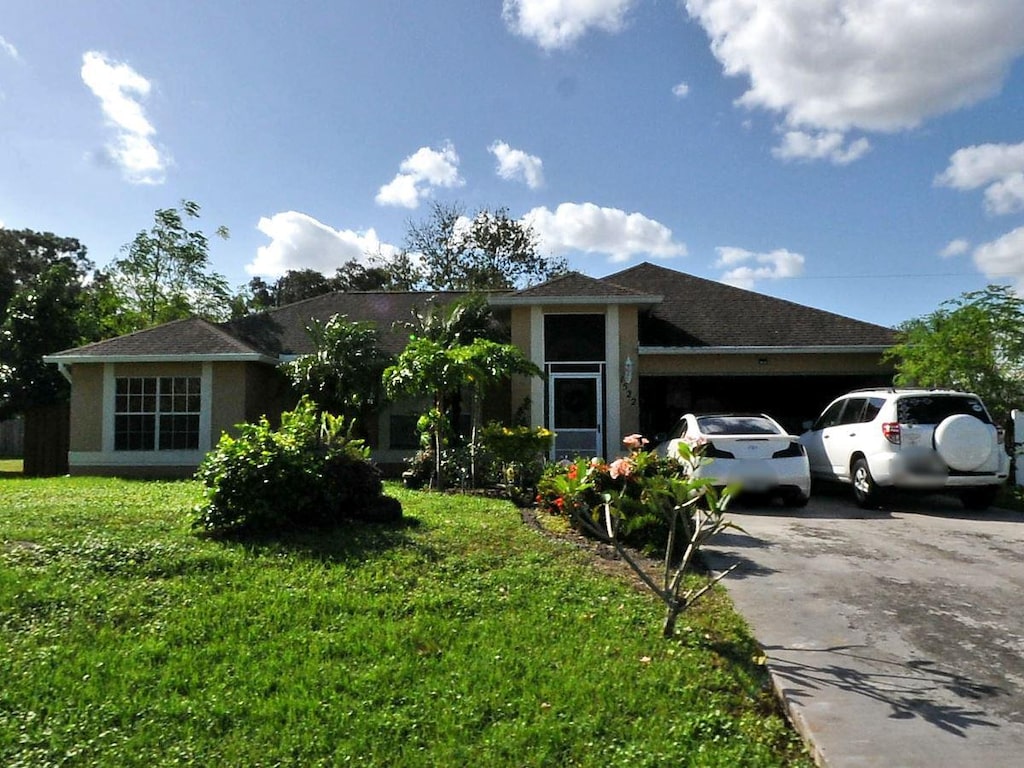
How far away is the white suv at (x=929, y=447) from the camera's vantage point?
10438 mm

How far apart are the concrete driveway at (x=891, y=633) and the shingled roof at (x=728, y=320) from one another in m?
7.14

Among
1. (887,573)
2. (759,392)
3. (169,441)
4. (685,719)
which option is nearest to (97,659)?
(685,719)

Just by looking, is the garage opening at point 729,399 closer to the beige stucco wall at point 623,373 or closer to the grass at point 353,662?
the beige stucco wall at point 623,373

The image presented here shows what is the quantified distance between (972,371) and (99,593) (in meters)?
12.8

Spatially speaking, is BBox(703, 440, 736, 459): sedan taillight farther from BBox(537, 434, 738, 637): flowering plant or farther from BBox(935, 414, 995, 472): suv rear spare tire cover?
BBox(935, 414, 995, 472): suv rear spare tire cover

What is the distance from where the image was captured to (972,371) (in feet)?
41.2

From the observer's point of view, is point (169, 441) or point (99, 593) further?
point (169, 441)

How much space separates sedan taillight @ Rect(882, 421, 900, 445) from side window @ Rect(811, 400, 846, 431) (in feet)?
5.82

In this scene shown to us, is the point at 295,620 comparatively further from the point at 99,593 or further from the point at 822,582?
the point at 822,582

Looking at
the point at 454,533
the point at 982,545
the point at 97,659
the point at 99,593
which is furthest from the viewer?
the point at 982,545

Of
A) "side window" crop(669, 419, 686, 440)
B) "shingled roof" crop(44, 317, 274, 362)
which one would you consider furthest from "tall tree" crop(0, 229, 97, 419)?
"side window" crop(669, 419, 686, 440)

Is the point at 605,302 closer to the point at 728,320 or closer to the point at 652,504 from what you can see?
the point at 728,320

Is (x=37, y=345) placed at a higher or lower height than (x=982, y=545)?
higher

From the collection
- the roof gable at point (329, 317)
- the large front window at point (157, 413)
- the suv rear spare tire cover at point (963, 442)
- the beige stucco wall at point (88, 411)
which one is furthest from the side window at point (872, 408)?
the beige stucco wall at point (88, 411)
